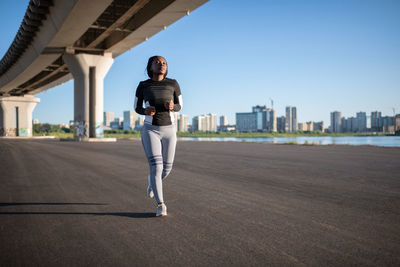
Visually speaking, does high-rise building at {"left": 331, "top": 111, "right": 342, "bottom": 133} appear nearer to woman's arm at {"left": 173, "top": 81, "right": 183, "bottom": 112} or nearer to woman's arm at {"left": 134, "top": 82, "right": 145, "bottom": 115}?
woman's arm at {"left": 173, "top": 81, "right": 183, "bottom": 112}

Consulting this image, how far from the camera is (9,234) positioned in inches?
142

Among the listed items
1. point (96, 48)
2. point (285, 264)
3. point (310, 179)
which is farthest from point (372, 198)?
point (96, 48)

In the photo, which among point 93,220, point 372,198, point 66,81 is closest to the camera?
point 93,220

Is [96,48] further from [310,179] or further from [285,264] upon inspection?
[285,264]

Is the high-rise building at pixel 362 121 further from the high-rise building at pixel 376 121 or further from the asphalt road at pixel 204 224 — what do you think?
the asphalt road at pixel 204 224

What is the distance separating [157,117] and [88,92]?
115 ft

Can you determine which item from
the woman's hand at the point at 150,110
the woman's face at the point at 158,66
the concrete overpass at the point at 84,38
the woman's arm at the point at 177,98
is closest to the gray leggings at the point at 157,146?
the woman's hand at the point at 150,110

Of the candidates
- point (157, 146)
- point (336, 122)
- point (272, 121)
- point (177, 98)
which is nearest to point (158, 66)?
point (177, 98)

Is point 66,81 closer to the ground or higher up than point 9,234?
higher up

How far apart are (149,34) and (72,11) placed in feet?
28.9

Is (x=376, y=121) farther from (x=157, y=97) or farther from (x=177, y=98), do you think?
(x=157, y=97)

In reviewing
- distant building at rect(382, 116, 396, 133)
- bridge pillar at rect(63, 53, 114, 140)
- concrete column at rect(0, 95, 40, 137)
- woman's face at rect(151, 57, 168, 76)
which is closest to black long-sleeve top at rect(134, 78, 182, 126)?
woman's face at rect(151, 57, 168, 76)

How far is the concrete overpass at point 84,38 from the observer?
23.2 meters

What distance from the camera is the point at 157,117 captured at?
14.7 ft
